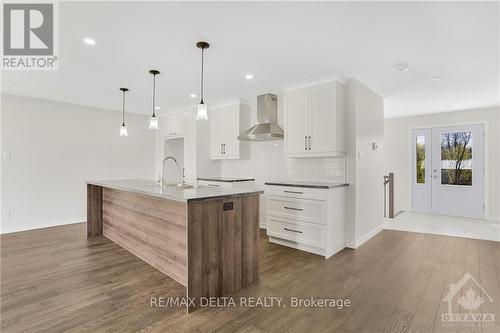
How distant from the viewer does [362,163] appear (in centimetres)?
386

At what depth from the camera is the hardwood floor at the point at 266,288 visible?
6.24 ft

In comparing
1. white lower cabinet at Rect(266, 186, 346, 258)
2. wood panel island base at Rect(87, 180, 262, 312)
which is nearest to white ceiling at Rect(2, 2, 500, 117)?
wood panel island base at Rect(87, 180, 262, 312)

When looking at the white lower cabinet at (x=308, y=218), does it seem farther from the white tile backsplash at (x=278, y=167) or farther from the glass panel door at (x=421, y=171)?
the glass panel door at (x=421, y=171)

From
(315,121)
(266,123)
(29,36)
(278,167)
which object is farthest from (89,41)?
(278,167)

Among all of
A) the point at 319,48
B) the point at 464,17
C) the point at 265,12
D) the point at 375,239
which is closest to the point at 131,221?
the point at 265,12

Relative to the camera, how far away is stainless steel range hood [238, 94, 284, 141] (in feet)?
14.0

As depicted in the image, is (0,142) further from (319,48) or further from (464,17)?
(464,17)

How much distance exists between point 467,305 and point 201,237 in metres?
2.38

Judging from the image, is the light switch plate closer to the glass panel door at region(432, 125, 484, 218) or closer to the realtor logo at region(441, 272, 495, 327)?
the realtor logo at region(441, 272, 495, 327)

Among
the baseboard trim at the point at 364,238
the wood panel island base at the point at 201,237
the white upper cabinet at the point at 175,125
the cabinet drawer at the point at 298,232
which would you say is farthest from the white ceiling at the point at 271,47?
the baseboard trim at the point at 364,238

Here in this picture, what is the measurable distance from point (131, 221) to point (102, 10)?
2448 millimetres

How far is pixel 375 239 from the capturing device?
13.4 feet

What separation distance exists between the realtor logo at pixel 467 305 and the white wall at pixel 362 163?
1320mm

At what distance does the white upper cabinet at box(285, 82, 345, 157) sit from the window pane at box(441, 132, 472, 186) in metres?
3.98
